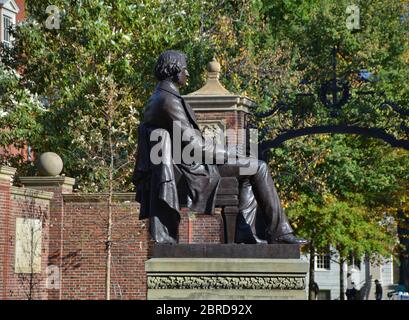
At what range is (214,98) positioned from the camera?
76.0 ft

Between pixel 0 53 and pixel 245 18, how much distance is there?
6.42 metres

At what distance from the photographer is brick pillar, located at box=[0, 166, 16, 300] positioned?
77.6 feet

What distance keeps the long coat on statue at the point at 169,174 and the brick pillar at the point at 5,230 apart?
9118 mm

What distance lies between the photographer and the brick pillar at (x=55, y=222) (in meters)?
26.2

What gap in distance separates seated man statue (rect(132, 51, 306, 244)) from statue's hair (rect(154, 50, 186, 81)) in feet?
0.94

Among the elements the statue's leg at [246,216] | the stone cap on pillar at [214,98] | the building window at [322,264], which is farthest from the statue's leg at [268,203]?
→ the building window at [322,264]

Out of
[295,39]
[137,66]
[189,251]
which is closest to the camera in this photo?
[189,251]

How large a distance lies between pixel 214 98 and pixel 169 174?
8786 millimetres

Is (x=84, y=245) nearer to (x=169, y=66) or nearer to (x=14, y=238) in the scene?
(x=14, y=238)

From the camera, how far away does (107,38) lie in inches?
1151
